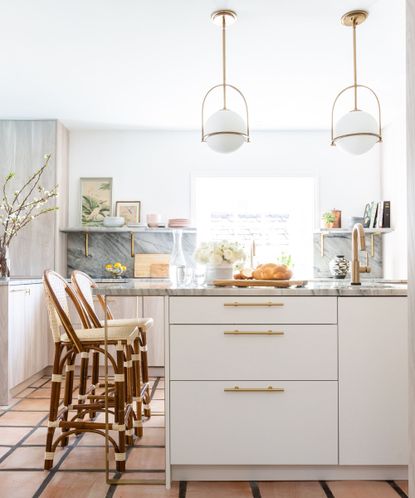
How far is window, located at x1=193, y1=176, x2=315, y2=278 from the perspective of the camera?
5340 millimetres

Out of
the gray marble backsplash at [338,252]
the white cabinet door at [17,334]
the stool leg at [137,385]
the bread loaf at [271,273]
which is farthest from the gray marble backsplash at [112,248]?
the bread loaf at [271,273]

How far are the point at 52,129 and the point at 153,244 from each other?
1517mm

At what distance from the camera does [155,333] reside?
4.59m

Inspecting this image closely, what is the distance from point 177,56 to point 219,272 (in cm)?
172

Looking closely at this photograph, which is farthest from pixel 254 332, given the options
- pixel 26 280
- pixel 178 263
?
pixel 26 280

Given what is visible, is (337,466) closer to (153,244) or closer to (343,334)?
(343,334)

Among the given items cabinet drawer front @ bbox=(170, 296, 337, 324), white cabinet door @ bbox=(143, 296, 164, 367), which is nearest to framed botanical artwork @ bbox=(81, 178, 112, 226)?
white cabinet door @ bbox=(143, 296, 164, 367)

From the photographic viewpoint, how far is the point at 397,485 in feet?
7.39

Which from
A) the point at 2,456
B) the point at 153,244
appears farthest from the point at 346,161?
the point at 2,456

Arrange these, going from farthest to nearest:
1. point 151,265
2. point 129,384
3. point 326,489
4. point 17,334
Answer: point 151,265 < point 17,334 < point 129,384 < point 326,489

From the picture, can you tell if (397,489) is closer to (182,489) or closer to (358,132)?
(182,489)

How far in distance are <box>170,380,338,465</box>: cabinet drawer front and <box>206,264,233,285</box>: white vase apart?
53 centimetres

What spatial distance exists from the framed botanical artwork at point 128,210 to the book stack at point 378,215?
2.36 metres

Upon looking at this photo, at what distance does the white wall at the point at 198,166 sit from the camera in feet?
17.2
